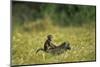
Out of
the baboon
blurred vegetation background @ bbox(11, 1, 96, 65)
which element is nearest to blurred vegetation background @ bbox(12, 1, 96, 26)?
blurred vegetation background @ bbox(11, 1, 96, 65)

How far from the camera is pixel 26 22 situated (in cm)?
259

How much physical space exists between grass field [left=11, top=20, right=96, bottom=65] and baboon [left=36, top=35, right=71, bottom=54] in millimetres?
43

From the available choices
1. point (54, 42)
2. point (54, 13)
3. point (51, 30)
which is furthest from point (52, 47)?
point (54, 13)

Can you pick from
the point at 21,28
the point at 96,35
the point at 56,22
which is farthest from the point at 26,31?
the point at 96,35

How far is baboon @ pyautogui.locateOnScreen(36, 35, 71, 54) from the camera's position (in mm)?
2668

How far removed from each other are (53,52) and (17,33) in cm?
55

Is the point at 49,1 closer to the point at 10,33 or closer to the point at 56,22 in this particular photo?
the point at 56,22

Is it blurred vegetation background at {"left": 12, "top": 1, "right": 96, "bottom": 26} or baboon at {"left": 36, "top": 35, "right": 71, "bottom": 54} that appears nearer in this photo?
blurred vegetation background at {"left": 12, "top": 1, "right": 96, "bottom": 26}

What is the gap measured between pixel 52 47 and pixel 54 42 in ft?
0.24

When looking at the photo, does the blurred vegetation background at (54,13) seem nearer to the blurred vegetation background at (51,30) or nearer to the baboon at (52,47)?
the blurred vegetation background at (51,30)

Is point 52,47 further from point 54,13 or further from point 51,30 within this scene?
point 54,13

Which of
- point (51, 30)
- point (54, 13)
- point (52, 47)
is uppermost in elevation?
point (54, 13)

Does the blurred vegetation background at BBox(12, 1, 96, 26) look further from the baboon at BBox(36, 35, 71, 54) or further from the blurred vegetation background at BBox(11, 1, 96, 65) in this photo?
the baboon at BBox(36, 35, 71, 54)

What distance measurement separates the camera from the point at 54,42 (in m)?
2.71
